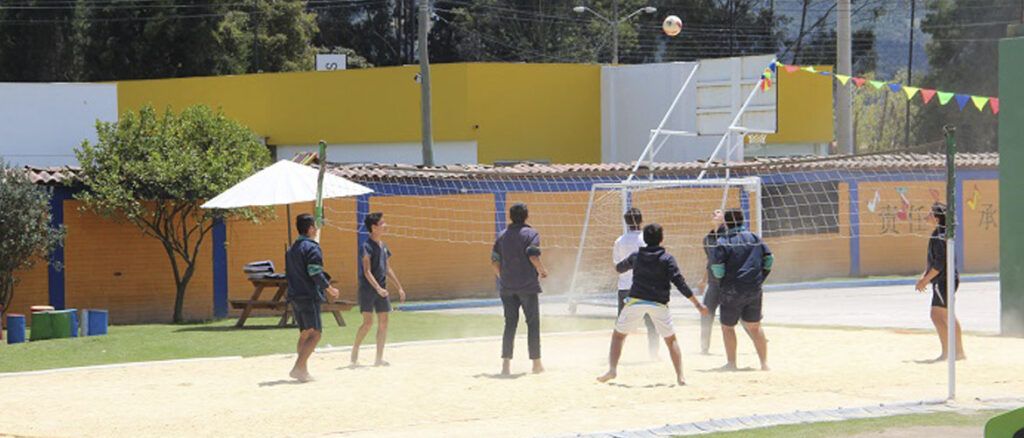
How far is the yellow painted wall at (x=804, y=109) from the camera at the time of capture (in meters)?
39.0

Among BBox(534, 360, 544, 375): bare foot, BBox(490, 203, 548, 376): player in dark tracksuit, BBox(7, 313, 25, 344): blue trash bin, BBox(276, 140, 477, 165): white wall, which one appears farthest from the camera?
BBox(276, 140, 477, 165): white wall

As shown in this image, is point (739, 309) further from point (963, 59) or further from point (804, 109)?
point (963, 59)

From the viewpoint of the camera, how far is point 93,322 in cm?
1872

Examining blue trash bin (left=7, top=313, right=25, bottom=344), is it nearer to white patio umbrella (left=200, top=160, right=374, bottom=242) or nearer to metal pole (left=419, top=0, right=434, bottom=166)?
white patio umbrella (left=200, top=160, right=374, bottom=242)

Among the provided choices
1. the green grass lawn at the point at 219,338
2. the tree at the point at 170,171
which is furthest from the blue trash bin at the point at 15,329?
the tree at the point at 170,171

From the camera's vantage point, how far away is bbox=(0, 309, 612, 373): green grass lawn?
1590 centimetres

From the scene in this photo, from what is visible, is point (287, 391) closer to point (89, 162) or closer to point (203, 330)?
point (203, 330)

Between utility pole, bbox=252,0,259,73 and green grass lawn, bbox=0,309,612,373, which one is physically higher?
utility pole, bbox=252,0,259,73

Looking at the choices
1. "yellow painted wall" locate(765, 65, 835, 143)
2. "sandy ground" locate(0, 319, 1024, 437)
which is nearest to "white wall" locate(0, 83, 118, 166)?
"sandy ground" locate(0, 319, 1024, 437)

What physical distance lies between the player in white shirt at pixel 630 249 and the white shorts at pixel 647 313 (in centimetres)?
139

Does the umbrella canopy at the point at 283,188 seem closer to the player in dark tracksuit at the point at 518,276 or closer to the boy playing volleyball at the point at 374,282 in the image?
the boy playing volleyball at the point at 374,282

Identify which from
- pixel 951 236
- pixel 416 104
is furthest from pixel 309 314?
pixel 416 104

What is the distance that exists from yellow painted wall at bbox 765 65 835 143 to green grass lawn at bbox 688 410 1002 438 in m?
28.6

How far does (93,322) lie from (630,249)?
27.1 ft
